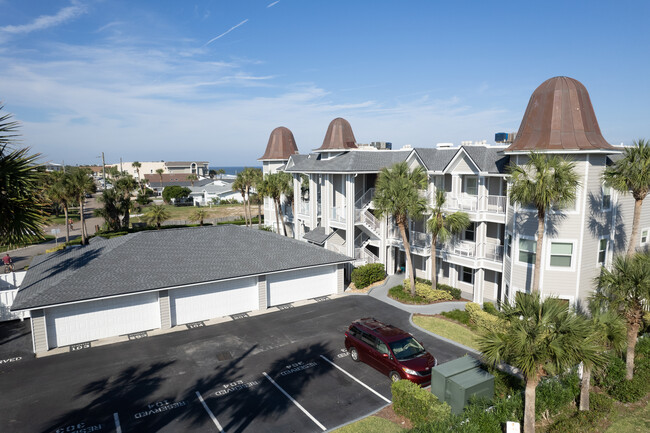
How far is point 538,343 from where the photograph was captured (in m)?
10.8

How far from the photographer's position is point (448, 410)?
12539mm

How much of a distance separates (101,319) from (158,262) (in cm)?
423

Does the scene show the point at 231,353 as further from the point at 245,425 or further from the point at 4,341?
the point at 4,341

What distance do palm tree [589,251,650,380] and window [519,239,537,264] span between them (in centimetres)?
448

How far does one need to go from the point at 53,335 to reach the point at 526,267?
80.9 ft

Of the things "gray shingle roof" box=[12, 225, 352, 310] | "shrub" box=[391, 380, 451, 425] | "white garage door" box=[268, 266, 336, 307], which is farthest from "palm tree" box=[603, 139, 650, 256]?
"white garage door" box=[268, 266, 336, 307]

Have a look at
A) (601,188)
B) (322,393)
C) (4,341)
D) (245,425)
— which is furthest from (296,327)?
(601,188)

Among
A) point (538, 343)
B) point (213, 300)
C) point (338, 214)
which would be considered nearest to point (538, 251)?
point (538, 343)

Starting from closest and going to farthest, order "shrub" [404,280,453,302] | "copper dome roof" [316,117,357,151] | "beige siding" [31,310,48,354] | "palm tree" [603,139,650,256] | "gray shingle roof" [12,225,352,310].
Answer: "palm tree" [603,139,650,256] → "beige siding" [31,310,48,354] → "gray shingle roof" [12,225,352,310] → "shrub" [404,280,453,302] → "copper dome roof" [316,117,357,151]

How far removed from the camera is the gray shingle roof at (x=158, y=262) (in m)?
20.0

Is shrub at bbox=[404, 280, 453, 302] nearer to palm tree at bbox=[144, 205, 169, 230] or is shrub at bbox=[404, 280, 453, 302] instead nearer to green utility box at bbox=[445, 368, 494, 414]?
green utility box at bbox=[445, 368, 494, 414]

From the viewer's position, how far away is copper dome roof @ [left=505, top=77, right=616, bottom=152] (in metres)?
19.3

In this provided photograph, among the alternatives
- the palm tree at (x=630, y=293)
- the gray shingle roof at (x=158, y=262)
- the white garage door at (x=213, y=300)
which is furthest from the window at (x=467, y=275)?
the white garage door at (x=213, y=300)

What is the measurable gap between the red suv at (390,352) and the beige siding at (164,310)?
10398mm
